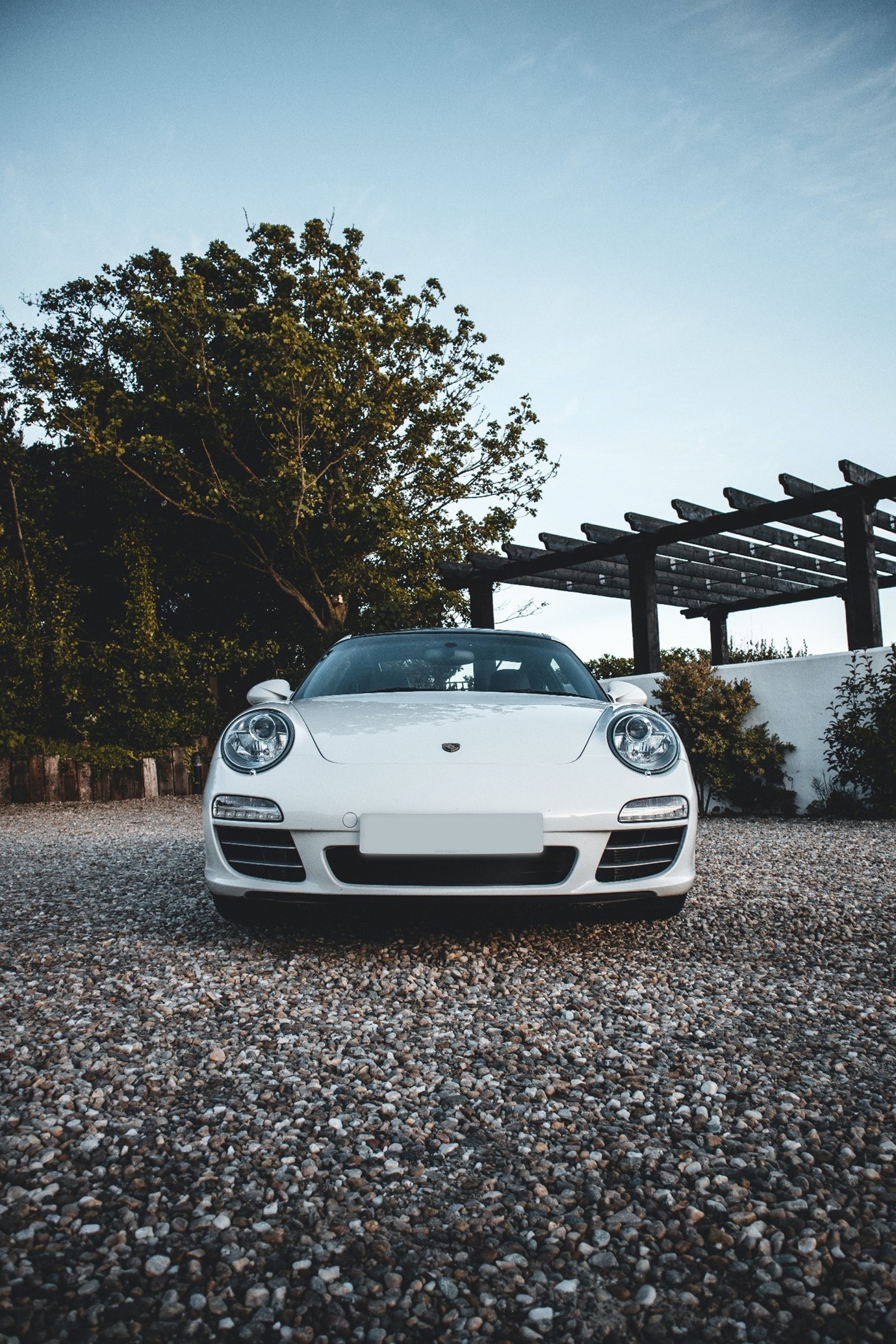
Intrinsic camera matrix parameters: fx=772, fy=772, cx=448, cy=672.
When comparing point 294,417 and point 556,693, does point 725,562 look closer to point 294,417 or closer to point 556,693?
point 294,417

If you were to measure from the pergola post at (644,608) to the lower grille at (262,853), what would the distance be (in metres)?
7.30

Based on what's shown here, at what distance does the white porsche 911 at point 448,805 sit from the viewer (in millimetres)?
2523

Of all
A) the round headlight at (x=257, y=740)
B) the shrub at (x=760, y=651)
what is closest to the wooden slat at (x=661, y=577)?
the shrub at (x=760, y=651)

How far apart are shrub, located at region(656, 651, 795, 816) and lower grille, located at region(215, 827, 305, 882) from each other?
5.56 meters

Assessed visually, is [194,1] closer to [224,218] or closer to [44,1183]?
[224,218]

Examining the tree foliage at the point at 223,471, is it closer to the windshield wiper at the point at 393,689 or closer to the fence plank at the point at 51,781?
the fence plank at the point at 51,781

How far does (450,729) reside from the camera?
283 cm

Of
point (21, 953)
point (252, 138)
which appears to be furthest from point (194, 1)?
point (21, 953)

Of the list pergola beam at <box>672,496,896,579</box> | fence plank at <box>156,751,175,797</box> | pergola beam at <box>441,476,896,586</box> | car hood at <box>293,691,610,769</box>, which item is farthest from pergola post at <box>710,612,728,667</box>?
car hood at <box>293,691,610,769</box>

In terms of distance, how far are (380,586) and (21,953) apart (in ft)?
29.8

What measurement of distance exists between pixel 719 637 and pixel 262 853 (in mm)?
13820

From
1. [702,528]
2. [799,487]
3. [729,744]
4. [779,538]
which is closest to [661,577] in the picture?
[779,538]

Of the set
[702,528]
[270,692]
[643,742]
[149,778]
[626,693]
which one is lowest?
[149,778]

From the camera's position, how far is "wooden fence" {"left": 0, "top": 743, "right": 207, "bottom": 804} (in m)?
9.83
